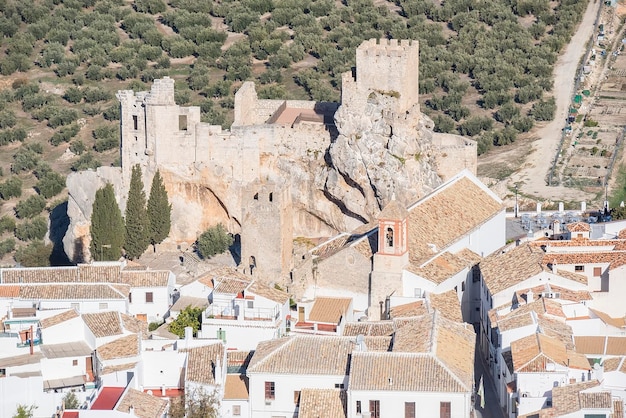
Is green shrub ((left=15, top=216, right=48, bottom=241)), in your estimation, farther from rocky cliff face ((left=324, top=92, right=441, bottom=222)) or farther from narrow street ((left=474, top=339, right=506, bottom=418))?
narrow street ((left=474, top=339, right=506, bottom=418))

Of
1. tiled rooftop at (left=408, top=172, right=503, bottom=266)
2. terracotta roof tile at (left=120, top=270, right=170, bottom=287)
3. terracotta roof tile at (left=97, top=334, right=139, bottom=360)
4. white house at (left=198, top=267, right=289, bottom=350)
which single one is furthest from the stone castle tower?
terracotta roof tile at (left=97, top=334, right=139, bottom=360)

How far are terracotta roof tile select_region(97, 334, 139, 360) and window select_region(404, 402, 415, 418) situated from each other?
836cm

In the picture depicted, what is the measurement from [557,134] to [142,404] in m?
36.6

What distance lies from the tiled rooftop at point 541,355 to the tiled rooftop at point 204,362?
8.20 metres

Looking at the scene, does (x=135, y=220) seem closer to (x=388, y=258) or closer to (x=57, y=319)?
(x=57, y=319)

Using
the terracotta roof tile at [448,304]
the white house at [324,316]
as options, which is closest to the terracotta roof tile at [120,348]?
the white house at [324,316]

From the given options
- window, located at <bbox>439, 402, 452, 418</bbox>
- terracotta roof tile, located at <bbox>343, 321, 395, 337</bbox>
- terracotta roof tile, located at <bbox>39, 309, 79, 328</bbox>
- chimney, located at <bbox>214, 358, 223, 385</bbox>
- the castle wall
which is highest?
the castle wall

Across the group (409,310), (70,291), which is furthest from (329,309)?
(70,291)

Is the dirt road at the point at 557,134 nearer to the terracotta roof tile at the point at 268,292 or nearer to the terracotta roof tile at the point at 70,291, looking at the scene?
the terracotta roof tile at the point at 268,292

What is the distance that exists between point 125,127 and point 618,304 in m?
20.0

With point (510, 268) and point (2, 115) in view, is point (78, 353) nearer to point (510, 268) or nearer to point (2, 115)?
point (510, 268)

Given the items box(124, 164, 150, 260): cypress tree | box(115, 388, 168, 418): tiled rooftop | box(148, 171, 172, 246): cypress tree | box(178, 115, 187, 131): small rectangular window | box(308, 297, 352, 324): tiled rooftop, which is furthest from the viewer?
box(178, 115, 187, 131): small rectangular window

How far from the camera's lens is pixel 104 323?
5269 centimetres

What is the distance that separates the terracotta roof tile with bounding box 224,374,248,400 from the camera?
48.6 m
